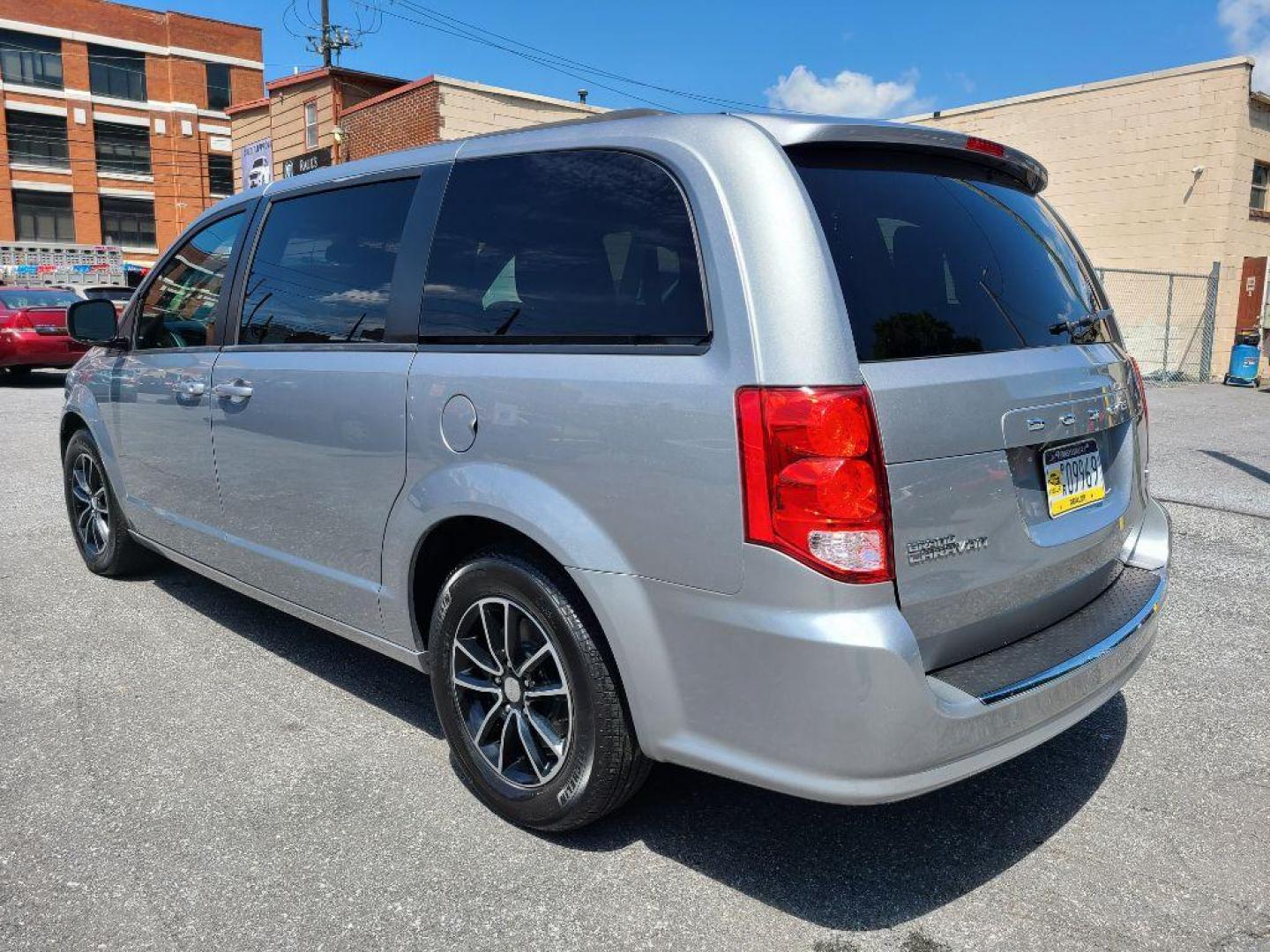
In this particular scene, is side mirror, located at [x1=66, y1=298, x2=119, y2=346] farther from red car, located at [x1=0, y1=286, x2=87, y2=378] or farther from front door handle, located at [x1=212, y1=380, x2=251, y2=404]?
red car, located at [x1=0, y1=286, x2=87, y2=378]

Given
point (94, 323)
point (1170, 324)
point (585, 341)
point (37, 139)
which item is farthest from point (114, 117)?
point (585, 341)

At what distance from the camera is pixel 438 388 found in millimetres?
2771

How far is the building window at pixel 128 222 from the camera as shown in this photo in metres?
51.4

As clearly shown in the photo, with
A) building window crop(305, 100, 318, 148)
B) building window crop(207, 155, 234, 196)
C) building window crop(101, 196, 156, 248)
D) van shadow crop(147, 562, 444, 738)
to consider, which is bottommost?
van shadow crop(147, 562, 444, 738)

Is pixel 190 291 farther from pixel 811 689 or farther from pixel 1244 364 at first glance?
pixel 1244 364

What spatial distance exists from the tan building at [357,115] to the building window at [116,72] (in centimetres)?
Result: 3300

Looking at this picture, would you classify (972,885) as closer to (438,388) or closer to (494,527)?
(494,527)

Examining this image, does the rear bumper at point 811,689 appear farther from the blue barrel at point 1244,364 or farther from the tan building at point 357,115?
the blue barrel at point 1244,364

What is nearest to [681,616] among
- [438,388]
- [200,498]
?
[438,388]

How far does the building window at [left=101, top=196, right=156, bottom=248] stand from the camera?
51.4 metres

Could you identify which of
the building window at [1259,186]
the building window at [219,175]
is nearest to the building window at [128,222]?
the building window at [219,175]

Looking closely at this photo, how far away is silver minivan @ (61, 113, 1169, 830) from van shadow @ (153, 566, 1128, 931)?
358mm

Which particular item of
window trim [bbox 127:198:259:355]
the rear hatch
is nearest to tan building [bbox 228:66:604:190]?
window trim [bbox 127:198:259:355]

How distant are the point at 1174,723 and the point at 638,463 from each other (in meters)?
2.35
